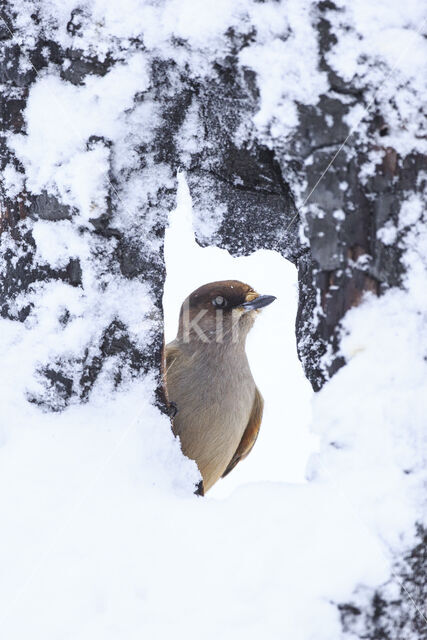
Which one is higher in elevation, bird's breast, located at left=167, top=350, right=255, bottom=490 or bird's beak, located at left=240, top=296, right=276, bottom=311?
bird's beak, located at left=240, top=296, right=276, bottom=311

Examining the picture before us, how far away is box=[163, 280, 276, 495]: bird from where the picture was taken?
3.27 m

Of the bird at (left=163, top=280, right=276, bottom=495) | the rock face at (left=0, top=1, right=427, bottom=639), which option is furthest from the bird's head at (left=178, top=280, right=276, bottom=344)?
the rock face at (left=0, top=1, right=427, bottom=639)

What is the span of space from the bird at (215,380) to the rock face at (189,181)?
0.84m

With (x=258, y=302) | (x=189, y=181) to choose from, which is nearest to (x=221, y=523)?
(x=189, y=181)

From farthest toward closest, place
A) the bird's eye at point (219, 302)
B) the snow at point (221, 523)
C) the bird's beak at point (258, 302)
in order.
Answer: the bird's eye at point (219, 302)
the bird's beak at point (258, 302)
the snow at point (221, 523)

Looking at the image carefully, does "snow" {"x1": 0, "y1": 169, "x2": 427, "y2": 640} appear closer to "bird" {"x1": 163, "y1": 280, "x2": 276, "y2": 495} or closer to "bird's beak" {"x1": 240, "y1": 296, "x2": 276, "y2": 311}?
"bird" {"x1": 163, "y1": 280, "x2": 276, "y2": 495}

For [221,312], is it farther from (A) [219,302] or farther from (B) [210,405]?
(B) [210,405]

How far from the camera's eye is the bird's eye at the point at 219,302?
385 cm

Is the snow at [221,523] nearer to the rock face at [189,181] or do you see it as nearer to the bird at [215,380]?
the rock face at [189,181]

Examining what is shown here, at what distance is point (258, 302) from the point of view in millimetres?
3682

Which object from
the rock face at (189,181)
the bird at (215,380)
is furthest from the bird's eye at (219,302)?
the rock face at (189,181)

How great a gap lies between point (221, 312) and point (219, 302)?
56 mm

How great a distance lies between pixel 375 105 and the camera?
1877 millimetres

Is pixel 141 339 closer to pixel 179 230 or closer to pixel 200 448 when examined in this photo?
pixel 179 230
